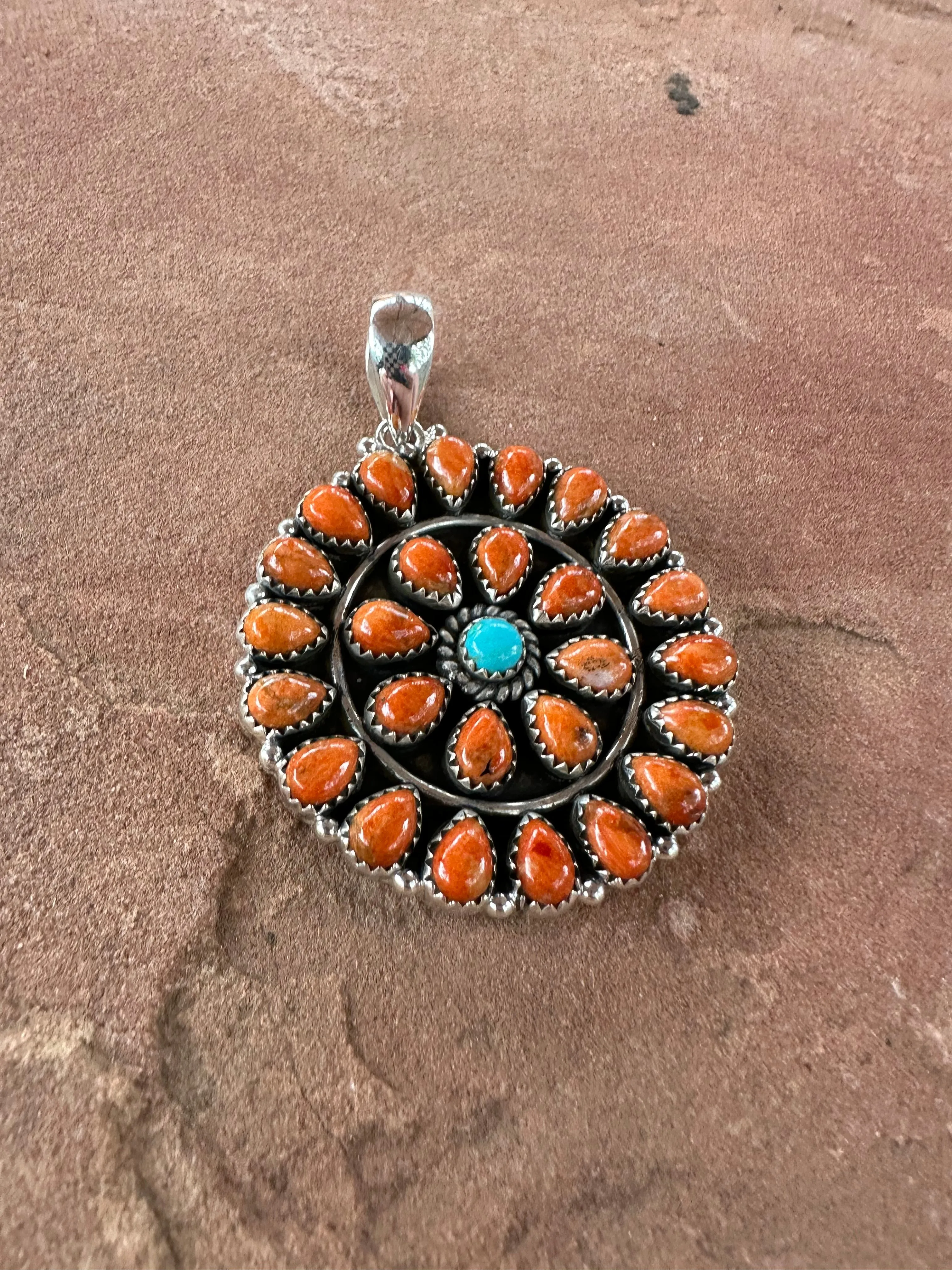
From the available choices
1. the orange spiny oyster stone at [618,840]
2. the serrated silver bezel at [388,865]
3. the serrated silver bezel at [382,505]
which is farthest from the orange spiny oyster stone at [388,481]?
the orange spiny oyster stone at [618,840]

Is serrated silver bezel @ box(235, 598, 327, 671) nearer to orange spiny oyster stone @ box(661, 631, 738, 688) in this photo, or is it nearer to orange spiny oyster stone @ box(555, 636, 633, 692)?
orange spiny oyster stone @ box(555, 636, 633, 692)

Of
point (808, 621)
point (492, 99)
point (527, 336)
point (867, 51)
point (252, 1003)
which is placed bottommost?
point (252, 1003)

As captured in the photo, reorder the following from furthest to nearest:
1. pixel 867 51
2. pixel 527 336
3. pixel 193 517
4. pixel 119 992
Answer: pixel 867 51
pixel 527 336
pixel 193 517
pixel 119 992

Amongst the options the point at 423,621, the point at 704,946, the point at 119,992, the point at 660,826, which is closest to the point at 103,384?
the point at 423,621

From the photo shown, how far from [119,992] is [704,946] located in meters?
0.82

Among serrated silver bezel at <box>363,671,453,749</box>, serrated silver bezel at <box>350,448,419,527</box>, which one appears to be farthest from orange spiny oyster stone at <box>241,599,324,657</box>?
serrated silver bezel at <box>350,448,419,527</box>

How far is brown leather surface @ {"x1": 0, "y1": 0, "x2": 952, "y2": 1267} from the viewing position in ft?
3.94

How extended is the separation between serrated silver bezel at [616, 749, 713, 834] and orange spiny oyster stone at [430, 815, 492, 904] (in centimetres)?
24

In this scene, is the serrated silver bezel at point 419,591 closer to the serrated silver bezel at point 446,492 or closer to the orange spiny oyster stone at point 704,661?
the serrated silver bezel at point 446,492

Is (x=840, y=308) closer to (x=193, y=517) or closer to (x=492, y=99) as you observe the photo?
(x=492, y=99)

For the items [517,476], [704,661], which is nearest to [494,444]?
[517,476]

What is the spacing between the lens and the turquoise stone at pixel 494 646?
4.48ft

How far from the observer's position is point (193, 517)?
159 cm

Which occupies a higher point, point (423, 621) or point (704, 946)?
point (423, 621)
